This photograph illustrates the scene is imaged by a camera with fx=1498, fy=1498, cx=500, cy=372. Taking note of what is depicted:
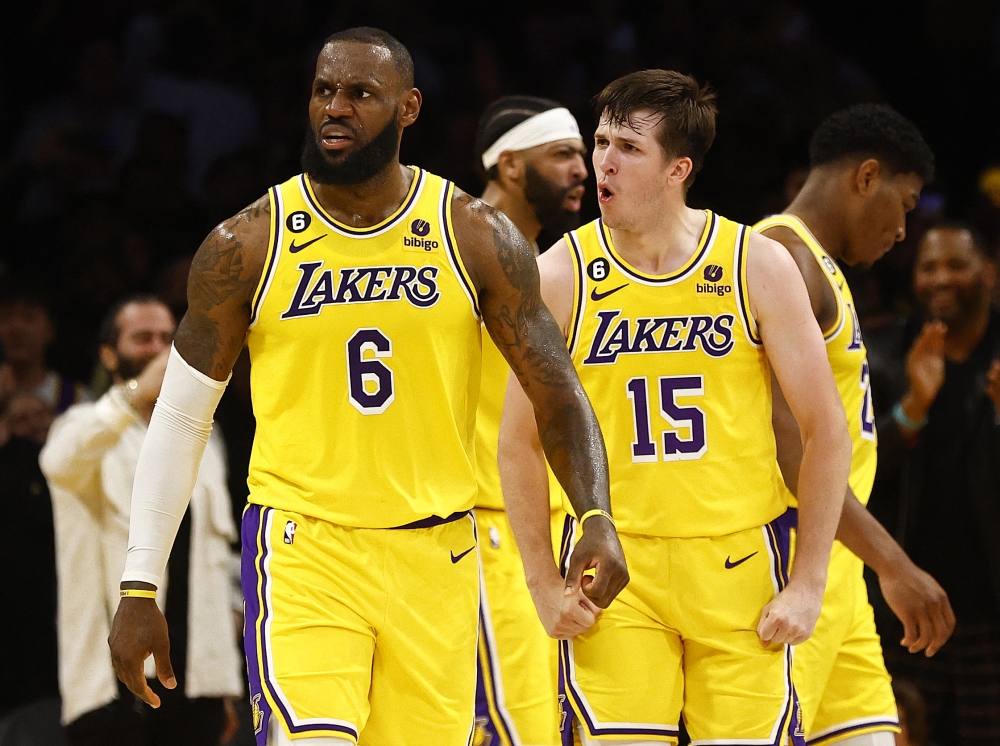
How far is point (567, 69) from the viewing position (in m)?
9.29

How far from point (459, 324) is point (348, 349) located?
27 cm

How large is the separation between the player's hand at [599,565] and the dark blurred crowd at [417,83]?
4.63 metres

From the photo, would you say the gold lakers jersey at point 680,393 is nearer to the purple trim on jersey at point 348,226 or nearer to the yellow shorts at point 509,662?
the purple trim on jersey at point 348,226

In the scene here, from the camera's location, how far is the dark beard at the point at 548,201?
532cm

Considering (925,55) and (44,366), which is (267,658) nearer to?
(44,366)

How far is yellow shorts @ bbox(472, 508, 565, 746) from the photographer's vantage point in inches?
177

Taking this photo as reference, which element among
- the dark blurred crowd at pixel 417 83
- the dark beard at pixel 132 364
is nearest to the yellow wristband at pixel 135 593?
the dark beard at pixel 132 364

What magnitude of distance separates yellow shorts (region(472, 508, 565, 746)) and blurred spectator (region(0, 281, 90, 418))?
301cm

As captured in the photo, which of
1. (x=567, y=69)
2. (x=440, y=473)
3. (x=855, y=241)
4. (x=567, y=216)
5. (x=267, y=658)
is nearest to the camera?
(x=267, y=658)

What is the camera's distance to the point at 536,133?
546 cm

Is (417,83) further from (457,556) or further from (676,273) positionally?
(457,556)

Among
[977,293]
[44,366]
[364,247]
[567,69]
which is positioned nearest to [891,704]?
[364,247]

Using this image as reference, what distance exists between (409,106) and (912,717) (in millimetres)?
3572

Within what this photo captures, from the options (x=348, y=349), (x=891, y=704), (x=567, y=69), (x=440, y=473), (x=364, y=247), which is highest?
(x=567, y=69)
